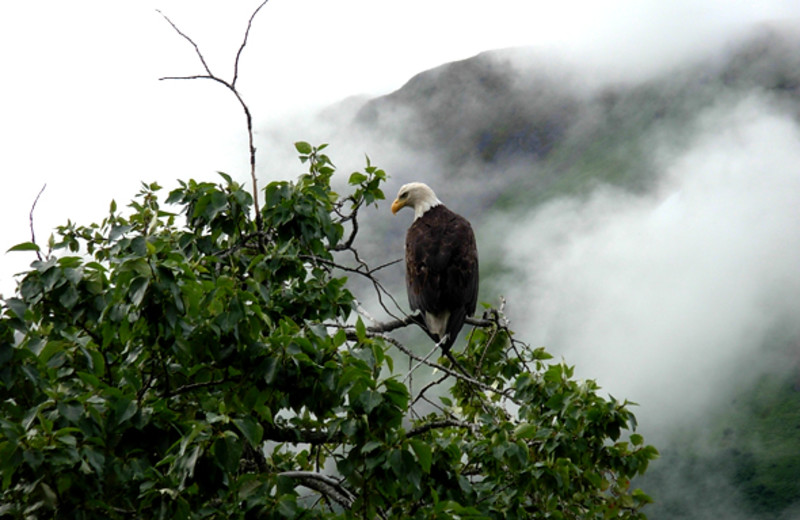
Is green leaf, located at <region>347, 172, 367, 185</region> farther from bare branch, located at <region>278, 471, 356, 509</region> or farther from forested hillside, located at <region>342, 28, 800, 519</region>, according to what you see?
forested hillside, located at <region>342, 28, 800, 519</region>

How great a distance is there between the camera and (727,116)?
864 inches

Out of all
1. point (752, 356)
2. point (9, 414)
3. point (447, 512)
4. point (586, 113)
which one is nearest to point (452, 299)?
point (447, 512)

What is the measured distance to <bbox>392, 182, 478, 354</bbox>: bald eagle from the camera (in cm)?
594

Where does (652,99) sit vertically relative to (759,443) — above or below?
above

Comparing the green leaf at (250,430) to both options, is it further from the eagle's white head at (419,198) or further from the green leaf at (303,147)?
the eagle's white head at (419,198)

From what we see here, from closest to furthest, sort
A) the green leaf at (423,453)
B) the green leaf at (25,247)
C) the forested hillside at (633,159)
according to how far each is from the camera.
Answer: the green leaf at (423,453), the green leaf at (25,247), the forested hillside at (633,159)

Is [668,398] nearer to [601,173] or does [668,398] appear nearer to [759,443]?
[759,443]

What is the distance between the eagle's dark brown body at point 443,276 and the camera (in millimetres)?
5938

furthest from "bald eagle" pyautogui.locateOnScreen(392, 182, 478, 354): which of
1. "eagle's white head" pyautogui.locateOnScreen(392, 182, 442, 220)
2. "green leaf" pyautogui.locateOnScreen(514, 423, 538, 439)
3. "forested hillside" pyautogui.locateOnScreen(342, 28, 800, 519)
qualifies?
"forested hillside" pyautogui.locateOnScreen(342, 28, 800, 519)

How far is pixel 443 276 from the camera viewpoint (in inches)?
237

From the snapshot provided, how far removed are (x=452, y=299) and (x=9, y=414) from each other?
3.79m

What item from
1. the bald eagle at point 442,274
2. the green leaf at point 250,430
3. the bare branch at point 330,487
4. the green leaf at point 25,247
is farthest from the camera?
the bald eagle at point 442,274

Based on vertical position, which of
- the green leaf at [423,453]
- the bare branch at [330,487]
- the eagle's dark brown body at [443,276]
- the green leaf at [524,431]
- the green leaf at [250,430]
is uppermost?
the eagle's dark brown body at [443,276]

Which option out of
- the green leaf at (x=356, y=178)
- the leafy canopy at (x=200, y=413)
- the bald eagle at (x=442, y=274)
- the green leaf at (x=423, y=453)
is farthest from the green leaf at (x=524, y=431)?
the bald eagle at (x=442, y=274)
